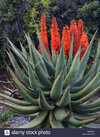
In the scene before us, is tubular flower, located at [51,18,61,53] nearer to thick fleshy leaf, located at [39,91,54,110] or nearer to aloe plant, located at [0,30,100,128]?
aloe plant, located at [0,30,100,128]

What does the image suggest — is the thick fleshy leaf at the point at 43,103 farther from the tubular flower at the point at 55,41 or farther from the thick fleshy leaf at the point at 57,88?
the tubular flower at the point at 55,41

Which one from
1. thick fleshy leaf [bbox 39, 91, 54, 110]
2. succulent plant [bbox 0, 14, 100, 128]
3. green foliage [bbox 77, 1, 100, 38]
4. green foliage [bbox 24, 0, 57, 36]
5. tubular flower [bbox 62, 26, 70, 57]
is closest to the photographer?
thick fleshy leaf [bbox 39, 91, 54, 110]

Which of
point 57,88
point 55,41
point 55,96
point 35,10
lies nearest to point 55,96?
point 55,96

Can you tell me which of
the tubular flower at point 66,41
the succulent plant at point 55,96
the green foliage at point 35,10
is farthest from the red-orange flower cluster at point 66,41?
the green foliage at point 35,10

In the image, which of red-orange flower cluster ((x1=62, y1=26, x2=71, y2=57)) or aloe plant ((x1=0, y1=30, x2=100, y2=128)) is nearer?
aloe plant ((x1=0, y1=30, x2=100, y2=128))

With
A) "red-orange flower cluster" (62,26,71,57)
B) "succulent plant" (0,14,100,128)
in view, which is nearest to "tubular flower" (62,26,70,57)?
"red-orange flower cluster" (62,26,71,57)

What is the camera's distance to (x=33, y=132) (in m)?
1.78

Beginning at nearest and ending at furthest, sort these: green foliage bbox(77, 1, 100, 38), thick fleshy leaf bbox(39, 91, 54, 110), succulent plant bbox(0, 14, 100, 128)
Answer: thick fleshy leaf bbox(39, 91, 54, 110), succulent plant bbox(0, 14, 100, 128), green foliage bbox(77, 1, 100, 38)

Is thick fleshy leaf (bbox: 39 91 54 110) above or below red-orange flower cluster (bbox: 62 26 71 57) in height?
below

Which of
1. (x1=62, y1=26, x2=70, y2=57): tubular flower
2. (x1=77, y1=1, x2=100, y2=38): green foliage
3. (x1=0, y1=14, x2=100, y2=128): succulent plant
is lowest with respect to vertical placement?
(x1=77, y1=1, x2=100, y2=38): green foliage

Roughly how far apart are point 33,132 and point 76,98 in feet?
1.71

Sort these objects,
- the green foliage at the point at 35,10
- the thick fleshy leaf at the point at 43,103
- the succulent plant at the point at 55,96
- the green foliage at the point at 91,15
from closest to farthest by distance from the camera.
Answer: the thick fleshy leaf at the point at 43,103, the succulent plant at the point at 55,96, the green foliage at the point at 35,10, the green foliage at the point at 91,15

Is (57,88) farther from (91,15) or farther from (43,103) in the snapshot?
(91,15)

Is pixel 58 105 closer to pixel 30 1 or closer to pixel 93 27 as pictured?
pixel 30 1
